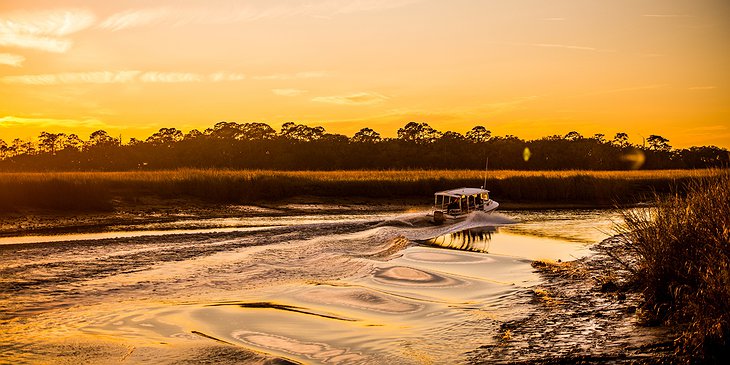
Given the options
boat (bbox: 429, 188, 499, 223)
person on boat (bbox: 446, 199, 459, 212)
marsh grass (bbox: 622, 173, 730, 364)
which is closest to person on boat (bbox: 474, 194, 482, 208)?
boat (bbox: 429, 188, 499, 223)

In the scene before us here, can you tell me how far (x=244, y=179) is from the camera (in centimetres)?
5200

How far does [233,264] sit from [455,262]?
26.4 feet

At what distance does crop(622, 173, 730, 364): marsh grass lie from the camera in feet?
33.6

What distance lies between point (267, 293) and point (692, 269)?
34.2 feet

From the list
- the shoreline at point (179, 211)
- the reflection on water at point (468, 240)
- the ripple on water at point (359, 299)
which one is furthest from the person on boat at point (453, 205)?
the ripple on water at point (359, 299)

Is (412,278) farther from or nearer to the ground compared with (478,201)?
nearer to the ground

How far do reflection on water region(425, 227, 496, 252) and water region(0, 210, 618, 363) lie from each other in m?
0.10

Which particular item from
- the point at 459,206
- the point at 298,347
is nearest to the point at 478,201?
the point at 459,206

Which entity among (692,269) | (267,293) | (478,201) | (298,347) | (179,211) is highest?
(478,201)

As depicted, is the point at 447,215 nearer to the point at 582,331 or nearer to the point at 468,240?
the point at 468,240

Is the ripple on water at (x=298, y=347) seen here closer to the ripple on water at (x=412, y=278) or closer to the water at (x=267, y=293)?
the water at (x=267, y=293)

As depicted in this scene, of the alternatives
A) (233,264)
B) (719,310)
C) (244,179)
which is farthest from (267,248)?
(244,179)

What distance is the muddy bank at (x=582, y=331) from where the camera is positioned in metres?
11.1

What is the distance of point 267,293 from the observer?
1773 cm
